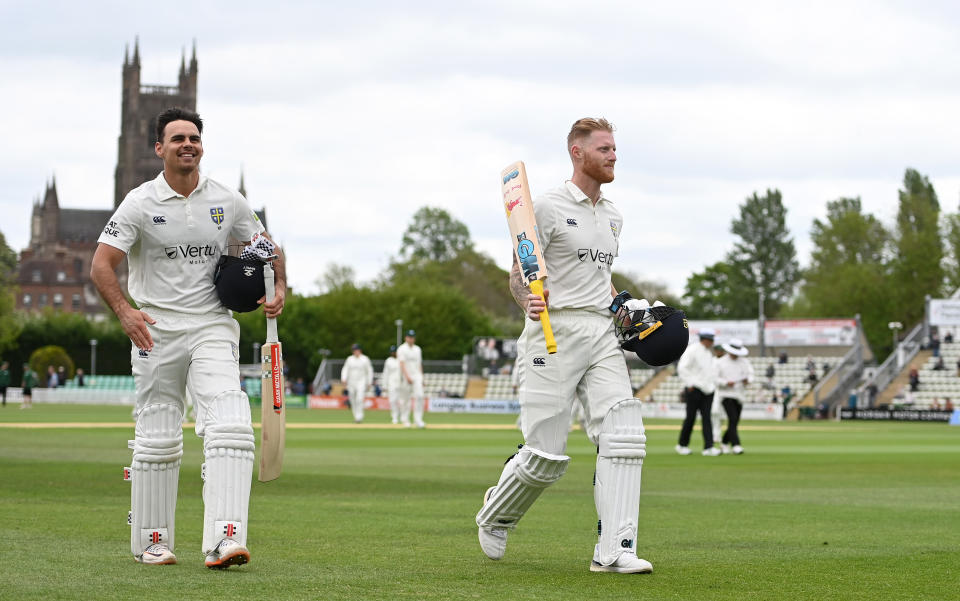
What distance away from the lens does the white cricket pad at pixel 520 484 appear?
764 cm

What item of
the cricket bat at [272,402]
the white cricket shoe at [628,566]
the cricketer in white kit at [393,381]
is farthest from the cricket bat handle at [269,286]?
the cricketer in white kit at [393,381]

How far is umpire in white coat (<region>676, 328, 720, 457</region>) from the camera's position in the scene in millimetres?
22156

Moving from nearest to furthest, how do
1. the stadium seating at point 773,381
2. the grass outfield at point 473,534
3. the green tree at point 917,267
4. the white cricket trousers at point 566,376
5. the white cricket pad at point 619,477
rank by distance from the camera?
the grass outfield at point 473,534 < the white cricket pad at point 619,477 < the white cricket trousers at point 566,376 < the stadium seating at point 773,381 < the green tree at point 917,267

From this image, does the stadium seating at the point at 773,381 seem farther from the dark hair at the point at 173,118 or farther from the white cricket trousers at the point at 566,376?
the dark hair at the point at 173,118

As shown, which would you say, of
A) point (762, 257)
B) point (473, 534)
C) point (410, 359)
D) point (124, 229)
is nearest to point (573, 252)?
point (124, 229)

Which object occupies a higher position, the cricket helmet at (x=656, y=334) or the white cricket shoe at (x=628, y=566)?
the cricket helmet at (x=656, y=334)

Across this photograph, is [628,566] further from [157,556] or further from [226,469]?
[157,556]

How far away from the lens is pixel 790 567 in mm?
7562

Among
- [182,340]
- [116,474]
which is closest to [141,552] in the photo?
[182,340]

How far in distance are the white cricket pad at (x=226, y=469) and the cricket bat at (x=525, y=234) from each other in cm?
164

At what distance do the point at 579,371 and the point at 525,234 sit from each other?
0.82 meters

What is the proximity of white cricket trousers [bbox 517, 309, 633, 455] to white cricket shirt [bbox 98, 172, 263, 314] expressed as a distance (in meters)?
1.75

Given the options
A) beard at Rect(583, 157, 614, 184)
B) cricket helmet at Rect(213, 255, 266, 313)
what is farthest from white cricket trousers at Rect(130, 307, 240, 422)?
beard at Rect(583, 157, 614, 184)

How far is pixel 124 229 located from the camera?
729cm
